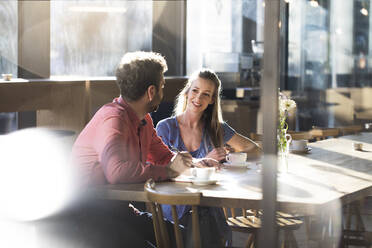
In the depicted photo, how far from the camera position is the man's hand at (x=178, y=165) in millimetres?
2469

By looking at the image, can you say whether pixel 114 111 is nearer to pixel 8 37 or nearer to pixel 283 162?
pixel 283 162

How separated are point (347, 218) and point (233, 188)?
93 cm

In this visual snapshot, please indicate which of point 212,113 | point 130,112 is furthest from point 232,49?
point 130,112

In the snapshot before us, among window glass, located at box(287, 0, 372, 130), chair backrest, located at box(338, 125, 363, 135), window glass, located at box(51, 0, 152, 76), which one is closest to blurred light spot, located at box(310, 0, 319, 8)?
window glass, located at box(287, 0, 372, 130)

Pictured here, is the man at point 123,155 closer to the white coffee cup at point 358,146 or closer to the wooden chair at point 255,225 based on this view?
the wooden chair at point 255,225

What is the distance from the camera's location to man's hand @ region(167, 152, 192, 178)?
2469mm

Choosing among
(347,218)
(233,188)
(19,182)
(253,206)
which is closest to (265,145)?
(253,206)

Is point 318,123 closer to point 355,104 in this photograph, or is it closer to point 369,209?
point 355,104

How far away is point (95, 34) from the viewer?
5332 mm

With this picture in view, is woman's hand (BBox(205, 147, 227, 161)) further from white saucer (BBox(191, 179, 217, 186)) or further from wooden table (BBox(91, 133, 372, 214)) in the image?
white saucer (BBox(191, 179, 217, 186))

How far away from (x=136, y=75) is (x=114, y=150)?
414mm

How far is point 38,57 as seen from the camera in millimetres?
4602

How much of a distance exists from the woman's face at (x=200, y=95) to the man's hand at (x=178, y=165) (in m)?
0.77

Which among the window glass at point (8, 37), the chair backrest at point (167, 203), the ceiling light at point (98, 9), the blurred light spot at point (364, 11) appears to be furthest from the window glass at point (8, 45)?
the blurred light spot at point (364, 11)
